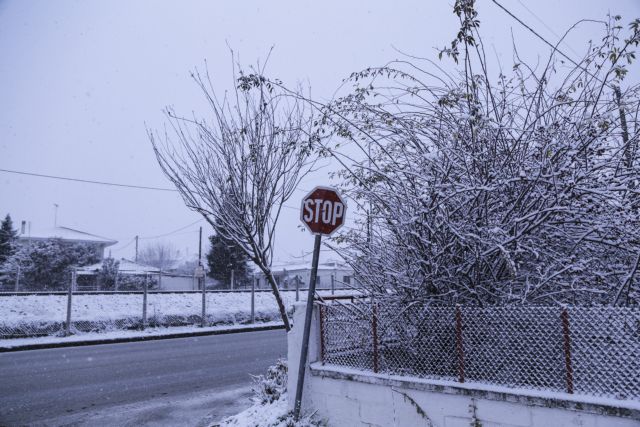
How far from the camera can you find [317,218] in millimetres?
5543

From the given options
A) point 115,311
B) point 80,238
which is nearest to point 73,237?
point 80,238

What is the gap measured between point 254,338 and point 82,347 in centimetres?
511

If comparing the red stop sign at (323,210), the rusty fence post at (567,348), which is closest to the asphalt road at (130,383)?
the red stop sign at (323,210)

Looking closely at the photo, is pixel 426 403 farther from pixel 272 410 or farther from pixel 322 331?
pixel 272 410

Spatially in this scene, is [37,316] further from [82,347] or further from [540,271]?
[540,271]

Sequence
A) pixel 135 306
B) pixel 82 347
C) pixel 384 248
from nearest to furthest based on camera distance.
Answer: pixel 384 248, pixel 82 347, pixel 135 306

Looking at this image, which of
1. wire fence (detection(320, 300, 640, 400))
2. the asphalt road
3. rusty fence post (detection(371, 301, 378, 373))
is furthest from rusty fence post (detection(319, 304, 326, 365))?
the asphalt road

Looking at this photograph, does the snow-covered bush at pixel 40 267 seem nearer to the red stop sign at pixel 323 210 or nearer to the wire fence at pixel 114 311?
the wire fence at pixel 114 311

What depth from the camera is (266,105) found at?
7516 mm

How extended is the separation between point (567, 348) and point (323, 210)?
2.82 m

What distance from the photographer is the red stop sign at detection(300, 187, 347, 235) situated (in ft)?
18.2

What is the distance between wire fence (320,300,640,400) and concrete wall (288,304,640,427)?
162mm

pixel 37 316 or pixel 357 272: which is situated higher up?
pixel 357 272

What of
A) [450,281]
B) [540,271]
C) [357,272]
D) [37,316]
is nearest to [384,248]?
[357,272]
